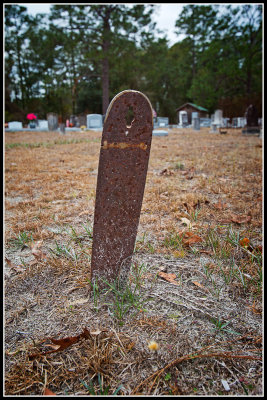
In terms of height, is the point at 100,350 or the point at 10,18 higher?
the point at 10,18

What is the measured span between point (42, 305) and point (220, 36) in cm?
3629

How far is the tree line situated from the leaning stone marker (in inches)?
753

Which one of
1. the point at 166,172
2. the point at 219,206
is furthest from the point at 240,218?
the point at 166,172

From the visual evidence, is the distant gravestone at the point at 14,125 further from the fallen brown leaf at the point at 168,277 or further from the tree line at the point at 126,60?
the fallen brown leaf at the point at 168,277

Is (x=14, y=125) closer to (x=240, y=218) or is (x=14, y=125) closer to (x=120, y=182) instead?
(x=240, y=218)

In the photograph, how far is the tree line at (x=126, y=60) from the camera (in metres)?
18.2

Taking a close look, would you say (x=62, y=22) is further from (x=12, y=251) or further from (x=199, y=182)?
(x=12, y=251)

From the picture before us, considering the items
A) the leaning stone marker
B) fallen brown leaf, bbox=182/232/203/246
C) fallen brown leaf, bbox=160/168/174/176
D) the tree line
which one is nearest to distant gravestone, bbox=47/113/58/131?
the tree line

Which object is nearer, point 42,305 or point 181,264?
point 42,305

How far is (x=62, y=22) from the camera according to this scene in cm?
1812

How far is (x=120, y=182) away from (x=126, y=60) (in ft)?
69.6

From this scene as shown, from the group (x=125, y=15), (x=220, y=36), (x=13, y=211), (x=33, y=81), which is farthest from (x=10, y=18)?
(x=13, y=211)

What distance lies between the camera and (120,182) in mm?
1427

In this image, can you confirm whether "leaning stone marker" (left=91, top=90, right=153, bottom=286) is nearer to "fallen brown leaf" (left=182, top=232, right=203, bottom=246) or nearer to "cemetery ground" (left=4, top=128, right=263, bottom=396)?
"cemetery ground" (left=4, top=128, right=263, bottom=396)
